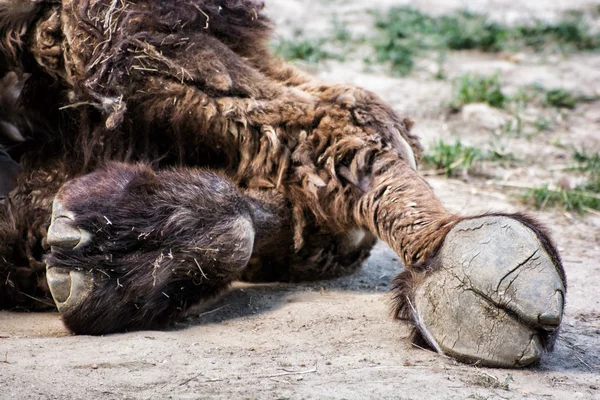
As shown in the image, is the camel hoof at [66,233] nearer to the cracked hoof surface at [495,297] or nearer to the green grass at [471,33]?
the cracked hoof surface at [495,297]

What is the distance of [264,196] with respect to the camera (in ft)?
10.4

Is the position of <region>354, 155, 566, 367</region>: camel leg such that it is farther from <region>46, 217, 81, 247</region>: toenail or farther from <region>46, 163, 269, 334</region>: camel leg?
<region>46, 217, 81, 247</region>: toenail

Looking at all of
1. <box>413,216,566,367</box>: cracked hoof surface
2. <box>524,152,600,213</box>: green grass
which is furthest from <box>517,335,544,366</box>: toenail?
<box>524,152,600,213</box>: green grass

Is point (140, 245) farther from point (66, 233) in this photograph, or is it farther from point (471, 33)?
point (471, 33)

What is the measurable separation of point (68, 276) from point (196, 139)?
765 millimetres

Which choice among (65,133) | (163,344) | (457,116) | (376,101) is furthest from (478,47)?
(163,344)

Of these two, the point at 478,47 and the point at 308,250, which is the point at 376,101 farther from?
the point at 478,47

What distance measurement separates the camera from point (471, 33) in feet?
24.2

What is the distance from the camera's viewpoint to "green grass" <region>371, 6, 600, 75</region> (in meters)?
7.21

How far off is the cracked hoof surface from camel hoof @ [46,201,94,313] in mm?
1047

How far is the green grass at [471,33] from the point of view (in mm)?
7207

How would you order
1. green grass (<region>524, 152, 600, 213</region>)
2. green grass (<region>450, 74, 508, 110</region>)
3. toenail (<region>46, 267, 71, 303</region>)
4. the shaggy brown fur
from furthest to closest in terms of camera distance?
green grass (<region>450, 74, 508, 110</region>) → green grass (<region>524, 152, 600, 213</region>) → the shaggy brown fur → toenail (<region>46, 267, 71, 303</region>)

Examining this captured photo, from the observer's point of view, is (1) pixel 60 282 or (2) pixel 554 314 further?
(1) pixel 60 282

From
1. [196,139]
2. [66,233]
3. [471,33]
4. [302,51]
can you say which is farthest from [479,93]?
[66,233]
